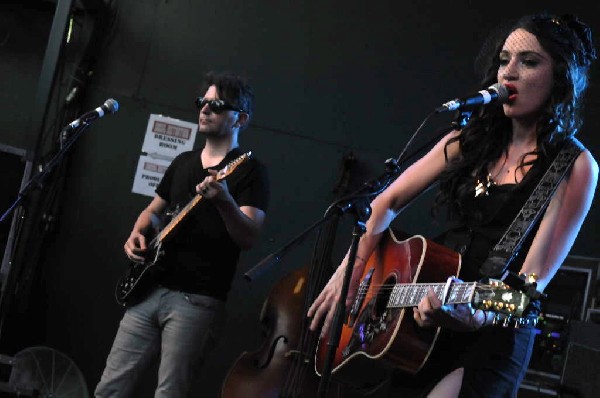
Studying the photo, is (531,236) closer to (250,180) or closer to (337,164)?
(250,180)

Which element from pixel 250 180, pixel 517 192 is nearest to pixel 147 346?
pixel 250 180

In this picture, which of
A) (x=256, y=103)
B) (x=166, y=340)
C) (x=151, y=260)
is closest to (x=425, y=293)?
(x=166, y=340)

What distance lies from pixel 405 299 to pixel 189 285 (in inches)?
67.7

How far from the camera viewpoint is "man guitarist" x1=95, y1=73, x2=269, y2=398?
13.6 ft

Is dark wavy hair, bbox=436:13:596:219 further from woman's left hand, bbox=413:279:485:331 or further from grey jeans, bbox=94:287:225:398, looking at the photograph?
grey jeans, bbox=94:287:225:398

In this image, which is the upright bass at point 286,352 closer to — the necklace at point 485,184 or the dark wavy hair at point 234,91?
the dark wavy hair at point 234,91

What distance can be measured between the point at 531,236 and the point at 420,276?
40 centimetres

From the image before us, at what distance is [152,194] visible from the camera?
620cm

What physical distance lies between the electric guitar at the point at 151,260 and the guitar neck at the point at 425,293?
5.17 feet

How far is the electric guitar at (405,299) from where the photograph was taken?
7.77ft

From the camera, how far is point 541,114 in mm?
2859

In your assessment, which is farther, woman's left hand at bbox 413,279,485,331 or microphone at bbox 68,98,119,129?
microphone at bbox 68,98,119,129

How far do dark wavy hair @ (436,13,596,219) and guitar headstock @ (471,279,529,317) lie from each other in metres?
0.58

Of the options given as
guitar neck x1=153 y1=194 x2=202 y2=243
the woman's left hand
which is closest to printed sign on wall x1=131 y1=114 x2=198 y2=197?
guitar neck x1=153 y1=194 x2=202 y2=243
